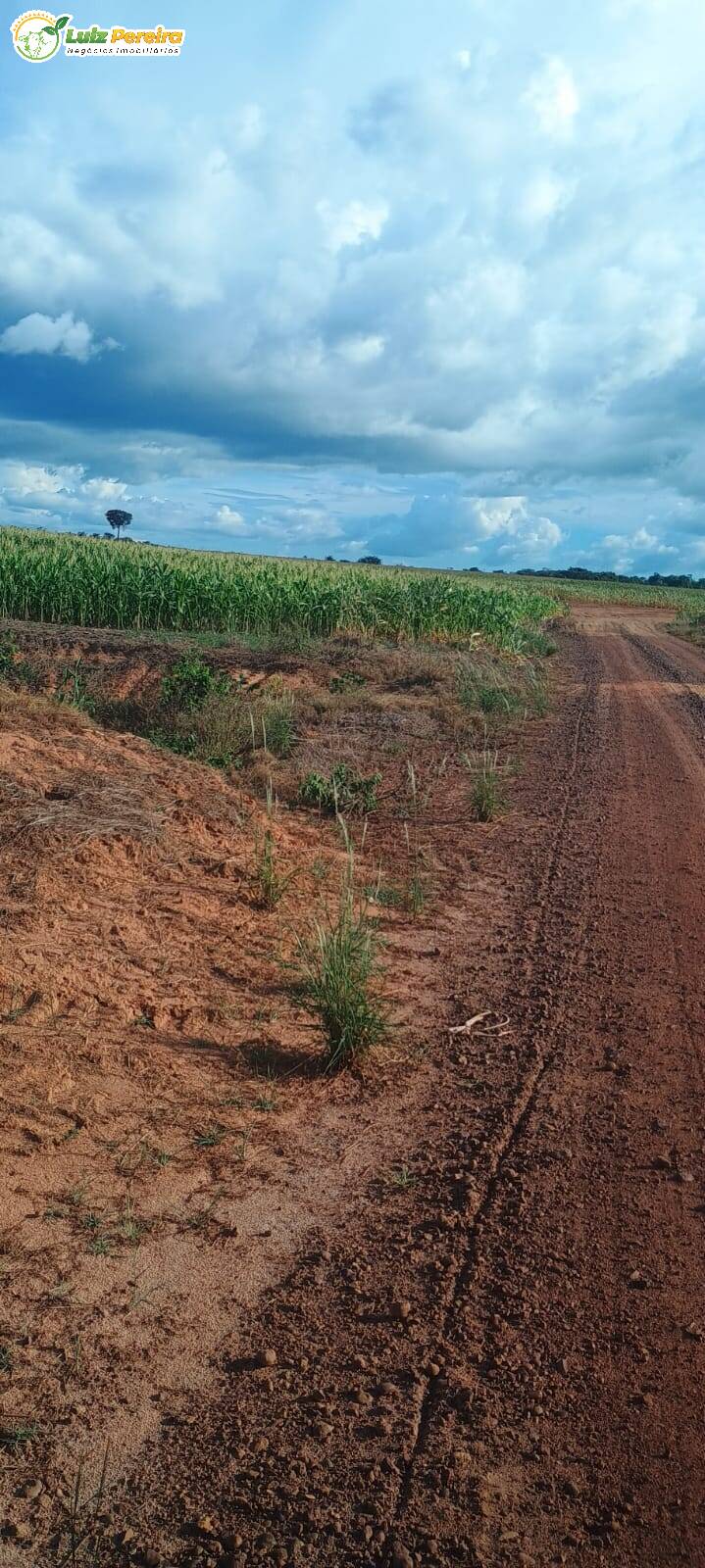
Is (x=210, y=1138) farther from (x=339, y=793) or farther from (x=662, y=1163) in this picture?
(x=339, y=793)

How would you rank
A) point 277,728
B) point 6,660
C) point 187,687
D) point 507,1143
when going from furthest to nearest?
1. point 6,660
2. point 187,687
3. point 277,728
4. point 507,1143

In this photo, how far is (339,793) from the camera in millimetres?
9117

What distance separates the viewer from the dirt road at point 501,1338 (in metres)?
2.37

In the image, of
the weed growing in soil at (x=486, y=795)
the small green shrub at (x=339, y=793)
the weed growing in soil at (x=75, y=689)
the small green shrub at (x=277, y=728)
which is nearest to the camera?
the weed growing in soil at (x=486, y=795)

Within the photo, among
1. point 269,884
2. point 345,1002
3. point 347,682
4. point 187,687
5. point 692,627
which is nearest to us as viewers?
point 345,1002

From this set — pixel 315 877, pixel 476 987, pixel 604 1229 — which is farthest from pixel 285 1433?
pixel 315 877

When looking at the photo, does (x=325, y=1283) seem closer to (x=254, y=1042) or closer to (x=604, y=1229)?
(x=604, y=1229)

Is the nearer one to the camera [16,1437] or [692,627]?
[16,1437]

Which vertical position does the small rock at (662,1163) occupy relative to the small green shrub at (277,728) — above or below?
below

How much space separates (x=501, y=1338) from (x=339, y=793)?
638 cm

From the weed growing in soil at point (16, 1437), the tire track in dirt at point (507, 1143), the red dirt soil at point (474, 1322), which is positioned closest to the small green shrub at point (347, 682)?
the tire track in dirt at point (507, 1143)

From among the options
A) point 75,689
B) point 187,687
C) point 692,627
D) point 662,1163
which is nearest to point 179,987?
point 662,1163

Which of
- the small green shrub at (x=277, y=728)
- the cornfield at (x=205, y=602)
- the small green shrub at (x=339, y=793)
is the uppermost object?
the cornfield at (x=205, y=602)

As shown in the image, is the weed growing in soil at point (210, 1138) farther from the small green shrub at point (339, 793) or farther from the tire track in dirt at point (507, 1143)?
the small green shrub at point (339, 793)
